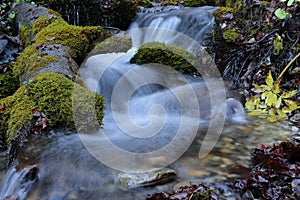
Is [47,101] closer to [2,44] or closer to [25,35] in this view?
[2,44]

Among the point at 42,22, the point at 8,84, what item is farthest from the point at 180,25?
the point at 8,84

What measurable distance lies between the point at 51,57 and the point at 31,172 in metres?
2.32

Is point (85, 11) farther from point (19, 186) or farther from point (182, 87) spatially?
point (19, 186)

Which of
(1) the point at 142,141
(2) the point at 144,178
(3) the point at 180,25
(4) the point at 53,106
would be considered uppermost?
(3) the point at 180,25

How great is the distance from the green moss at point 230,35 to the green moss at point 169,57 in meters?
0.81

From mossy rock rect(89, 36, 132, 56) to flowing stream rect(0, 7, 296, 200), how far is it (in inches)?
19.9

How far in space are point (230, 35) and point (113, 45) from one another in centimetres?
235

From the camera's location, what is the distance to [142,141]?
11.2ft

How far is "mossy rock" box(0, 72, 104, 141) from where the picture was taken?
10.7 ft

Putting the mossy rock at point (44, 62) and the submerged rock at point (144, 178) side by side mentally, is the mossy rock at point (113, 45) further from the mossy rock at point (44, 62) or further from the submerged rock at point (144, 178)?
the submerged rock at point (144, 178)

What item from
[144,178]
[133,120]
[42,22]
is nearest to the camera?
[144,178]

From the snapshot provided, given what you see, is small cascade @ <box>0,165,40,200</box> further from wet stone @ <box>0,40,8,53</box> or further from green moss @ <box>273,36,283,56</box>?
green moss @ <box>273,36,283,56</box>

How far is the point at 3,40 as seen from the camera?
18.8ft

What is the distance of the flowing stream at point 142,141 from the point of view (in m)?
2.45
